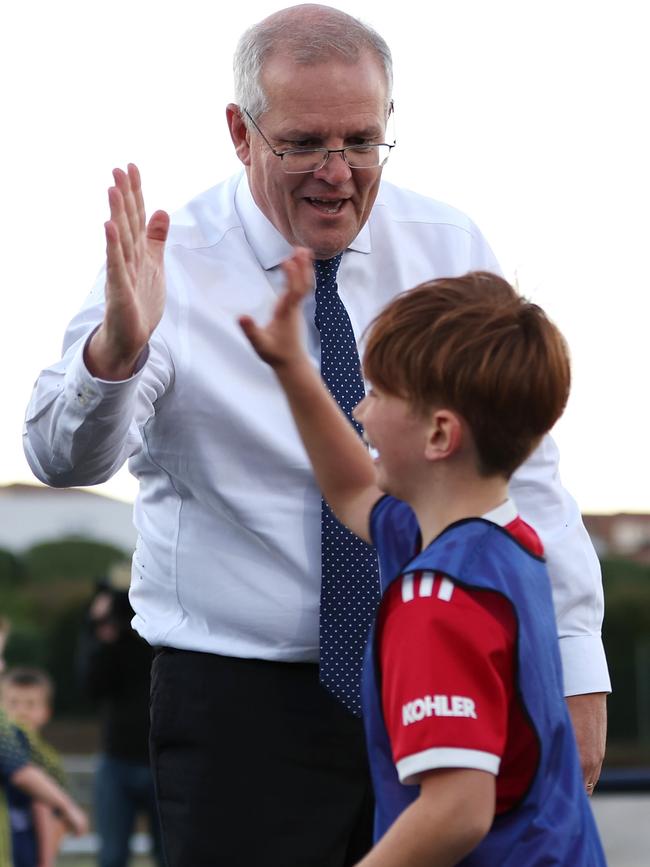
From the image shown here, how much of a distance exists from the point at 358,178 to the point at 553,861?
129cm

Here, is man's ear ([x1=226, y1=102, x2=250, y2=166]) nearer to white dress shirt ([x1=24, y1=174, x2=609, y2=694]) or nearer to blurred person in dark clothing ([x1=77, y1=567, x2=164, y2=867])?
white dress shirt ([x1=24, y1=174, x2=609, y2=694])

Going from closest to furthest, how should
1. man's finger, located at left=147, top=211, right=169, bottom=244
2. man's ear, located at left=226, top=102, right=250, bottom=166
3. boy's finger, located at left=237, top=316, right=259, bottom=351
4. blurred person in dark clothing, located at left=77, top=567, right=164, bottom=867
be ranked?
boy's finger, located at left=237, top=316, right=259, bottom=351, man's finger, located at left=147, top=211, right=169, bottom=244, man's ear, located at left=226, top=102, right=250, bottom=166, blurred person in dark clothing, located at left=77, top=567, right=164, bottom=867

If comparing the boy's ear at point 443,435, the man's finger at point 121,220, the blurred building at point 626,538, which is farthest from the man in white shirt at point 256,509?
the blurred building at point 626,538

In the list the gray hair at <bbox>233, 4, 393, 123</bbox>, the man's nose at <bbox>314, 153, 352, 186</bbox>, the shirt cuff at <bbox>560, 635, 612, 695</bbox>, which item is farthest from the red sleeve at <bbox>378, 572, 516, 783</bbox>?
the gray hair at <bbox>233, 4, 393, 123</bbox>

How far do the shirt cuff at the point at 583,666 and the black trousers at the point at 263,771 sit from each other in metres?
0.39

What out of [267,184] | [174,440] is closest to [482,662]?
[174,440]

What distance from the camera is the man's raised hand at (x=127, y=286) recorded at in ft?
7.39

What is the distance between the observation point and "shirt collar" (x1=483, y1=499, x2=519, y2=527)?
1.90m

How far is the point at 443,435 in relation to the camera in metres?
1.88

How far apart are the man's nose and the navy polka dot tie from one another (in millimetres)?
249

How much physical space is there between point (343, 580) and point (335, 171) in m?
0.70

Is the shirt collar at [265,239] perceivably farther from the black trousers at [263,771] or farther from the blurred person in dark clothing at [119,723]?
the blurred person in dark clothing at [119,723]

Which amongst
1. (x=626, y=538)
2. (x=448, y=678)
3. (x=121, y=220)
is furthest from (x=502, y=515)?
(x=626, y=538)

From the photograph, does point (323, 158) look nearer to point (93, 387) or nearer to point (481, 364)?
point (93, 387)
